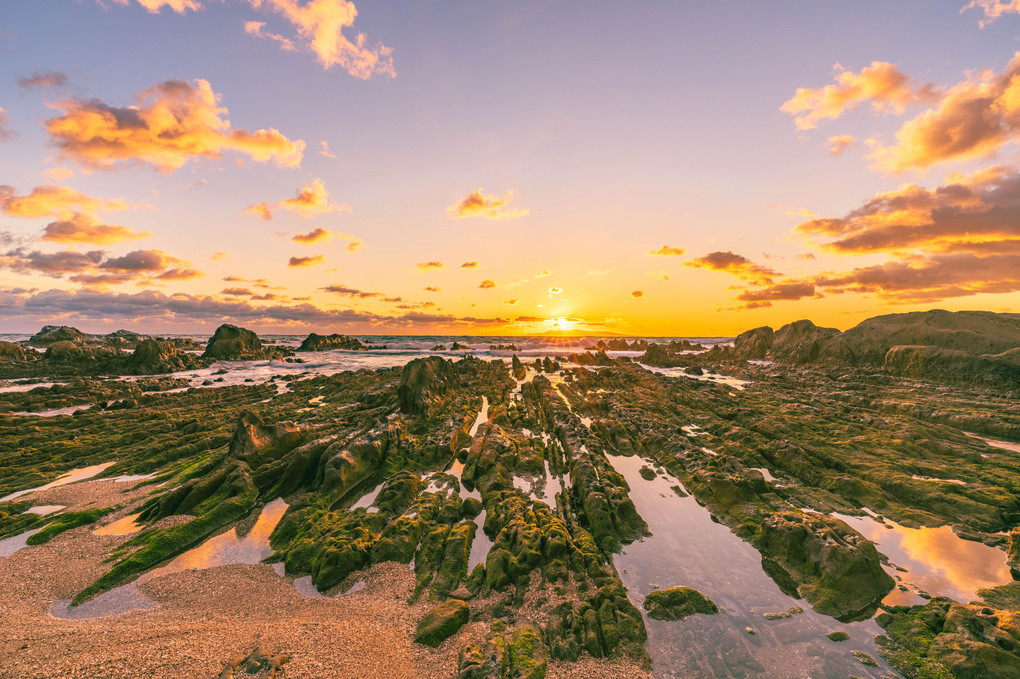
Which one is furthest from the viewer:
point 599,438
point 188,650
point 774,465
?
point 599,438

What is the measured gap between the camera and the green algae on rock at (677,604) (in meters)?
9.40

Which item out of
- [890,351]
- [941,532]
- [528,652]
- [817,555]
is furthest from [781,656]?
[890,351]

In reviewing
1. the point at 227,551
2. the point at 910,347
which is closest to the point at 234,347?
the point at 227,551

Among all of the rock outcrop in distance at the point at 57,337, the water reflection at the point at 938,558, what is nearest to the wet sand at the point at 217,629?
the water reflection at the point at 938,558

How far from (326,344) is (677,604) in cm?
12406

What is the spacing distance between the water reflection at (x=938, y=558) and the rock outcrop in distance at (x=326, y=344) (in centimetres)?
12242

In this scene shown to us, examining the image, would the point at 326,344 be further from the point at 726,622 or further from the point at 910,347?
the point at 910,347

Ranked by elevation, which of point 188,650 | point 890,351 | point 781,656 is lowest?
point 781,656

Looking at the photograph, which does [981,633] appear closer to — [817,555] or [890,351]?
[817,555]

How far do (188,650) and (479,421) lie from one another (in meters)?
20.9

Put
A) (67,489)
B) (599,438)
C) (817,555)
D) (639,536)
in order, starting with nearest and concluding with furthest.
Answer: (817,555) < (639,536) < (67,489) < (599,438)

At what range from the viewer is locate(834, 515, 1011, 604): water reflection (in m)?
10.6

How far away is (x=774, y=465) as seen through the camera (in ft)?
63.4

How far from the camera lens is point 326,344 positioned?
114000 millimetres
